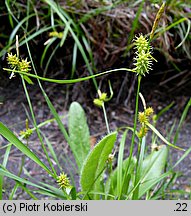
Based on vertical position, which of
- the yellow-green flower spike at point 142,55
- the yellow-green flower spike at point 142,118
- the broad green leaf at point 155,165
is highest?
the yellow-green flower spike at point 142,55

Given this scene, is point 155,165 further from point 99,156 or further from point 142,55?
point 142,55

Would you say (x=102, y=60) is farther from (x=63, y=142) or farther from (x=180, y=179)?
(x=180, y=179)

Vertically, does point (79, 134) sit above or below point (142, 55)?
below

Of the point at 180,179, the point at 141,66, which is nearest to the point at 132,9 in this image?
the point at 180,179

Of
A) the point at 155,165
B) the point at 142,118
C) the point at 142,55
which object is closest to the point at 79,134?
the point at 155,165

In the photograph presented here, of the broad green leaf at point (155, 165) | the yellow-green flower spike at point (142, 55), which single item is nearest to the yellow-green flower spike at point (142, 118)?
the yellow-green flower spike at point (142, 55)

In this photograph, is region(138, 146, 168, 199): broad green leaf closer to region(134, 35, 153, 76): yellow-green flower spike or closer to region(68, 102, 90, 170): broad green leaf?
region(68, 102, 90, 170): broad green leaf

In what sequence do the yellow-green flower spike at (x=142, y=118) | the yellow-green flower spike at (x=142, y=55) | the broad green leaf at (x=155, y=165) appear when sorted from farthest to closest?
the broad green leaf at (x=155, y=165) → the yellow-green flower spike at (x=142, y=118) → the yellow-green flower spike at (x=142, y=55)

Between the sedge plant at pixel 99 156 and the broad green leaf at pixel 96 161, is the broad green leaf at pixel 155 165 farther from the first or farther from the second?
the broad green leaf at pixel 96 161
